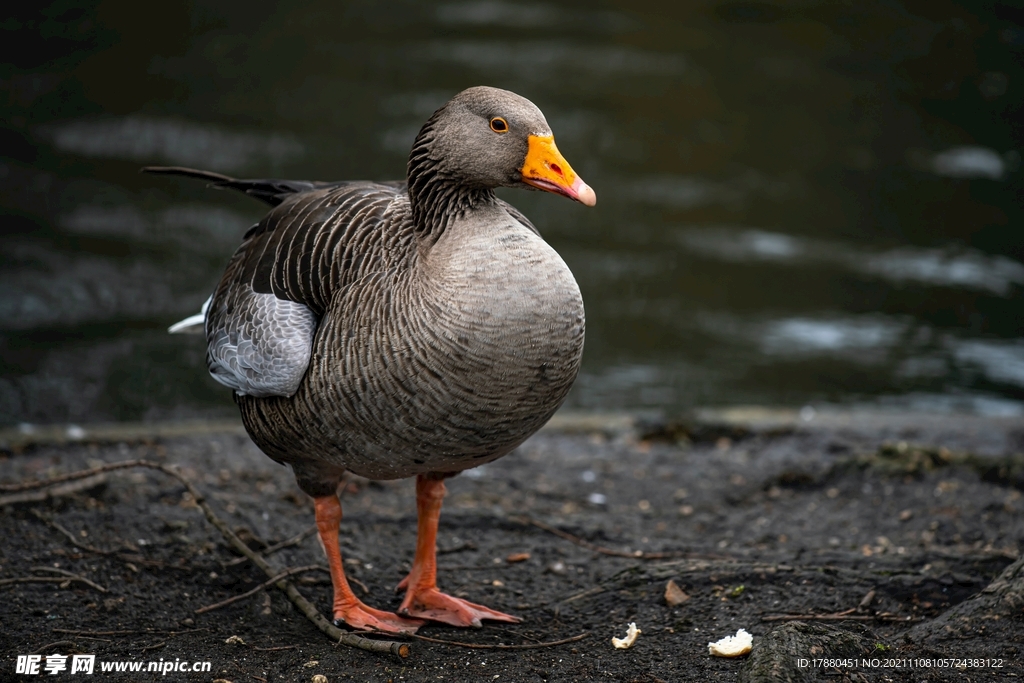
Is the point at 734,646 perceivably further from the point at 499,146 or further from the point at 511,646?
the point at 499,146

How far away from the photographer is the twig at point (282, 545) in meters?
4.69

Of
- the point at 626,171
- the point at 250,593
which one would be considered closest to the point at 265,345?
the point at 250,593

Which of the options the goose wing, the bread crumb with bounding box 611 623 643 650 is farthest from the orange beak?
the bread crumb with bounding box 611 623 643 650

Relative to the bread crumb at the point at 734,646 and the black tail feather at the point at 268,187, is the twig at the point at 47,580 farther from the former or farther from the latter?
the bread crumb at the point at 734,646

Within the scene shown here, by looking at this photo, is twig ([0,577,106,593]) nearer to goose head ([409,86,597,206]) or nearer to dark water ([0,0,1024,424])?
goose head ([409,86,597,206])

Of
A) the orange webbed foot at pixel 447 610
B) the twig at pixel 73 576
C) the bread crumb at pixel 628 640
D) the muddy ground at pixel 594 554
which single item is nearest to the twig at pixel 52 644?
the muddy ground at pixel 594 554

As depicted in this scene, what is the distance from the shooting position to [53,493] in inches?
199

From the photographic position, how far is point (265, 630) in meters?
4.19

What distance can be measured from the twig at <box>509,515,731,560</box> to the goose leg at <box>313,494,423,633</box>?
1.15m

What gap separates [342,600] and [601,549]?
1427 millimetres

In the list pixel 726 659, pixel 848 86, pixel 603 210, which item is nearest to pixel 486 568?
pixel 726 659

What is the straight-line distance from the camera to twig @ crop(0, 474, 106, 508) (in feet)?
16.1

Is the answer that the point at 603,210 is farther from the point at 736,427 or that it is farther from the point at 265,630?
the point at 265,630

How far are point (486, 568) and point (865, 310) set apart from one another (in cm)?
677
